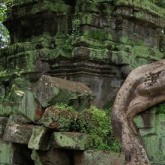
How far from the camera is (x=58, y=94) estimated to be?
17.1ft

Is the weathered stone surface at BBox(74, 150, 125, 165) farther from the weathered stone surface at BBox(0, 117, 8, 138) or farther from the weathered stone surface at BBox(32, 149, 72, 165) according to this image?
the weathered stone surface at BBox(0, 117, 8, 138)

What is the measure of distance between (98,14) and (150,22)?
4.70 feet

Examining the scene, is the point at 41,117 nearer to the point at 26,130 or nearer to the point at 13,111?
the point at 26,130

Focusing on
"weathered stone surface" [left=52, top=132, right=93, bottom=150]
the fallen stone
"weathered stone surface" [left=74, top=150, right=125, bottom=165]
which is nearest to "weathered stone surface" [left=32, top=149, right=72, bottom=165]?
"weathered stone surface" [left=52, top=132, right=93, bottom=150]

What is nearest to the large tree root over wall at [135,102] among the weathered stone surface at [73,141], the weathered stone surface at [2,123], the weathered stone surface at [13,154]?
the weathered stone surface at [73,141]

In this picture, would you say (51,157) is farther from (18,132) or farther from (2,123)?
(2,123)

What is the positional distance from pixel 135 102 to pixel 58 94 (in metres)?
1.02

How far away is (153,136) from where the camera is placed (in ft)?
14.9

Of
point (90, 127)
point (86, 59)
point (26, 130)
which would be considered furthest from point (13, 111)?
point (86, 59)

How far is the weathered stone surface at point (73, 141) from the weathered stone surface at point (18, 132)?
0.58m

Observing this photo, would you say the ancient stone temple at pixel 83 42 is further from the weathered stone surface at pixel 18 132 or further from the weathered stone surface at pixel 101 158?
the weathered stone surface at pixel 101 158

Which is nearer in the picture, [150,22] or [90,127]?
[90,127]

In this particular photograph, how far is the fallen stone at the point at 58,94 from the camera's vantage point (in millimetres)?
5203

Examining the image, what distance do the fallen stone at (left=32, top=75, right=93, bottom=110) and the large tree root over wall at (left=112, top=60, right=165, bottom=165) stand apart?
709 mm
